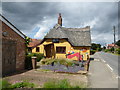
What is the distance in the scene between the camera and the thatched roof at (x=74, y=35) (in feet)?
64.1

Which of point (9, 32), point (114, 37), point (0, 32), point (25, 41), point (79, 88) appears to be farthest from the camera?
point (114, 37)

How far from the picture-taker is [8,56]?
8945 mm

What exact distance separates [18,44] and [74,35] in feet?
43.5

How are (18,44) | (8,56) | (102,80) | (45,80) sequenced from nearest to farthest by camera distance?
(45,80) < (102,80) < (8,56) < (18,44)

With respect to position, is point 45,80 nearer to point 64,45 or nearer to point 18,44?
point 18,44

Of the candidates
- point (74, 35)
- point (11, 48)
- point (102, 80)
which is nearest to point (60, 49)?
point (74, 35)

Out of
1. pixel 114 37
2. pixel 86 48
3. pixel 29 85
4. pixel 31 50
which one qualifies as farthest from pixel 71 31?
pixel 114 37

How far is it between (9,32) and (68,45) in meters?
11.8

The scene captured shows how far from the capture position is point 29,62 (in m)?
11.6

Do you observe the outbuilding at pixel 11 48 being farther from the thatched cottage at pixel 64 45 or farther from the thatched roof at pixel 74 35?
the thatched roof at pixel 74 35

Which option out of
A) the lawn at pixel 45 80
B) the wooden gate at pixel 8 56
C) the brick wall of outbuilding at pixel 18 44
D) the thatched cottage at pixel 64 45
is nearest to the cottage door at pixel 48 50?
the thatched cottage at pixel 64 45

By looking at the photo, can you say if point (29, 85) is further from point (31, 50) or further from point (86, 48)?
point (31, 50)

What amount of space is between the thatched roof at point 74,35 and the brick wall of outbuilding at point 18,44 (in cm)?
948

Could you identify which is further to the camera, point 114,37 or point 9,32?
point 114,37
